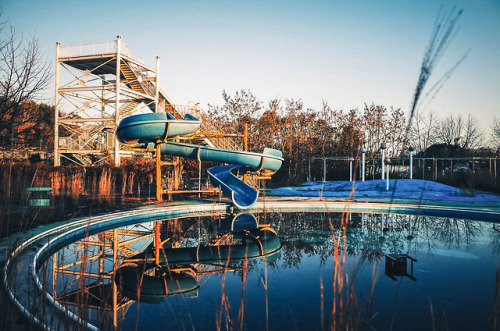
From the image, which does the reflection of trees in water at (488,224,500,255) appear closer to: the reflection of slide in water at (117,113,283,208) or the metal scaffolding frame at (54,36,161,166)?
the reflection of slide in water at (117,113,283,208)

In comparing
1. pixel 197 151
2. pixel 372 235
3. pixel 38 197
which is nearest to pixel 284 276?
pixel 372 235

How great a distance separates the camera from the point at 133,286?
3229mm

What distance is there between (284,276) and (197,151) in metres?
5.84

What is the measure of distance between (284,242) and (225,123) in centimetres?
1413

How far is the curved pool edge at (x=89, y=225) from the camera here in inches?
82.7

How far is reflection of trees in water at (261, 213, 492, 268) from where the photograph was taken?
185 inches

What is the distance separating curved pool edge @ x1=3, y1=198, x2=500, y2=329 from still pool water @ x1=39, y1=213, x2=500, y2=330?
173 mm

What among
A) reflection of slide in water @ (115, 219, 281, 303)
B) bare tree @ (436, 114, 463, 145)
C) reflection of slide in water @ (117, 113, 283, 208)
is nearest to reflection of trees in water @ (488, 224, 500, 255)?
reflection of slide in water @ (115, 219, 281, 303)

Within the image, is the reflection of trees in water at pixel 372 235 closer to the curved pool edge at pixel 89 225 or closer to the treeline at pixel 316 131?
the curved pool edge at pixel 89 225

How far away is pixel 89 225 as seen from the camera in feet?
6.73

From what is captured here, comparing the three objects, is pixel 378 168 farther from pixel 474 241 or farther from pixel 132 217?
pixel 132 217

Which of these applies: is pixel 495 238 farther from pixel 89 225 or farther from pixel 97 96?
pixel 97 96

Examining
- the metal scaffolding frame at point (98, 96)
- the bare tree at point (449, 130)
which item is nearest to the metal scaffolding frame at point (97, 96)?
the metal scaffolding frame at point (98, 96)

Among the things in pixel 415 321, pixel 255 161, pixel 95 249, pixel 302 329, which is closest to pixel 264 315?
pixel 302 329
